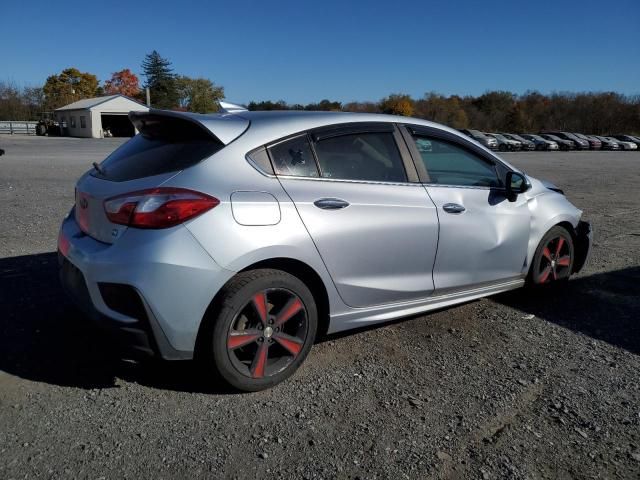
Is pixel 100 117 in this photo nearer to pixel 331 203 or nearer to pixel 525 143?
pixel 525 143

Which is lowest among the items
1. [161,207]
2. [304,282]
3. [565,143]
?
[304,282]

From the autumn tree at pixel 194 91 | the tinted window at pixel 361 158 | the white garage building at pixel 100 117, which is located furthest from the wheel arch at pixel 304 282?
the autumn tree at pixel 194 91

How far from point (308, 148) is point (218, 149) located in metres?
0.60

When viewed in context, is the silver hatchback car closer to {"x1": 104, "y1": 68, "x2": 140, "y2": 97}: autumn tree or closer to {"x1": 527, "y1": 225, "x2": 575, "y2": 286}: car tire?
{"x1": 527, "y1": 225, "x2": 575, "y2": 286}: car tire

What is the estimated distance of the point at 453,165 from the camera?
4.24 metres

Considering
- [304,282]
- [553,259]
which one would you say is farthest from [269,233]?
[553,259]

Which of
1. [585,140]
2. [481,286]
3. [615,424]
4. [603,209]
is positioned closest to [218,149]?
[481,286]

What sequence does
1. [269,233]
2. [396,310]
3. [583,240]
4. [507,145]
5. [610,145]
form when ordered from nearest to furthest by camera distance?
[269,233] < [396,310] < [583,240] < [507,145] < [610,145]

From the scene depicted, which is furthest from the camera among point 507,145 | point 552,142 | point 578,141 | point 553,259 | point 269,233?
point 578,141

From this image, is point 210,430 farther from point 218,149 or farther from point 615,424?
point 615,424

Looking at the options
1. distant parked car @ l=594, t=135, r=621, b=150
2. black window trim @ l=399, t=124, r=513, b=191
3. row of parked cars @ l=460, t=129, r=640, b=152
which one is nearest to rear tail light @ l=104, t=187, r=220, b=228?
black window trim @ l=399, t=124, r=513, b=191

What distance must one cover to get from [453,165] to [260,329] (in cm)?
213

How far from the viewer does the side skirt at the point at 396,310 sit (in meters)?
3.51

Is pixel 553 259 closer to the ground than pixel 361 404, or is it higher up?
higher up
